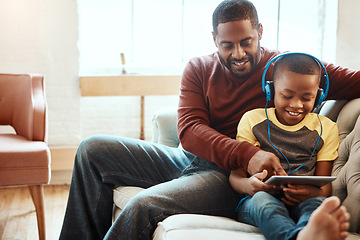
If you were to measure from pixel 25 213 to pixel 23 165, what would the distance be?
596 mm

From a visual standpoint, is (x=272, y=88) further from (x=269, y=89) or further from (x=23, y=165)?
(x=23, y=165)

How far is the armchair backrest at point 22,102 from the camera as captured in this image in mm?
2664

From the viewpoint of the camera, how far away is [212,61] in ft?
6.52

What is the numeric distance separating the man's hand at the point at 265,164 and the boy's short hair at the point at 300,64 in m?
0.31

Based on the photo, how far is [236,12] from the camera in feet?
5.96

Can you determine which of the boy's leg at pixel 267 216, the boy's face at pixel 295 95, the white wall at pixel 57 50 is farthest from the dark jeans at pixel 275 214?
the white wall at pixel 57 50

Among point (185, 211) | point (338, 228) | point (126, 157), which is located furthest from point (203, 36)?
point (338, 228)

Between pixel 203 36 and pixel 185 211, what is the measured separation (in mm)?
2432

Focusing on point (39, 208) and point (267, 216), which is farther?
point (39, 208)

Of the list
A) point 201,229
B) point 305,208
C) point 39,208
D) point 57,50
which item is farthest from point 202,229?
point 57,50

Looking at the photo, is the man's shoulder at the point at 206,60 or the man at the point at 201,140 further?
the man's shoulder at the point at 206,60

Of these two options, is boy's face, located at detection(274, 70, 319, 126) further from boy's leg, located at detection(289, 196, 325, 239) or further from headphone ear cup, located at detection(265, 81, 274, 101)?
boy's leg, located at detection(289, 196, 325, 239)

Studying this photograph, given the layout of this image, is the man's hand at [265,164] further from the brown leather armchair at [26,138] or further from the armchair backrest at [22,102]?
the armchair backrest at [22,102]

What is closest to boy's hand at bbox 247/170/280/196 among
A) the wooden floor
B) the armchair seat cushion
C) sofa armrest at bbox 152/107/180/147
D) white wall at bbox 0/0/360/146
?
sofa armrest at bbox 152/107/180/147
